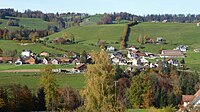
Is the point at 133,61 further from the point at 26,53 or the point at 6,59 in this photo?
the point at 6,59

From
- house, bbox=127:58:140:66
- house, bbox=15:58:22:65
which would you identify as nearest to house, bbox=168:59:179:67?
house, bbox=127:58:140:66

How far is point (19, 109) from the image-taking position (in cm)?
4397

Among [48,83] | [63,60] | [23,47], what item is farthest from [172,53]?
[48,83]

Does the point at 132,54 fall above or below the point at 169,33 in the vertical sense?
below

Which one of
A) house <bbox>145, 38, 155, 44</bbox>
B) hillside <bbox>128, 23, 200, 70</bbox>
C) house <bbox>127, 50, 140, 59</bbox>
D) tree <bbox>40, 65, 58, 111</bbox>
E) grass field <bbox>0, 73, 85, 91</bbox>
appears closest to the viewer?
tree <bbox>40, 65, 58, 111</bbox>

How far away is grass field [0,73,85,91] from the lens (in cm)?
6261

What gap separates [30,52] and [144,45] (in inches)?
1429

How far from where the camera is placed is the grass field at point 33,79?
205 feet

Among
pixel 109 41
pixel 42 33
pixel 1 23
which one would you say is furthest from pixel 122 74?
pixel 1 23

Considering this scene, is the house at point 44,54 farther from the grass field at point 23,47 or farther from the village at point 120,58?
the grass field at point 23,47

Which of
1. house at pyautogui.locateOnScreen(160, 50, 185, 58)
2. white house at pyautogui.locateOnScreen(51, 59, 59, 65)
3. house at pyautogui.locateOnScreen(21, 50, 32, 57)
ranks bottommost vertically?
house at pyautogui.locateOnScreen(160, 50, 185, 58)

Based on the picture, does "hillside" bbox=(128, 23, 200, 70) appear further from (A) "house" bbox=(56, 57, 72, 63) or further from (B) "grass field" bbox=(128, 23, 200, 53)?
(A) "house" bbox=(56, 57, 72, 63)

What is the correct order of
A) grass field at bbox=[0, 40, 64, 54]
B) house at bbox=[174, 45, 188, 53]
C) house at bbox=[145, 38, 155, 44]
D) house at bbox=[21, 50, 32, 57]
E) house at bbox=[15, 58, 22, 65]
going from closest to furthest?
house at bbox=[15, 58, 22, 65] < house at bbox=[21, 50, 32, 57] < grass field at bbox=[0, 40, 64, 54] < house at bbox=[174, 45, 188, 53] < house at bbox=[145, 38, 155, 44]

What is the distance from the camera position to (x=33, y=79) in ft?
218
